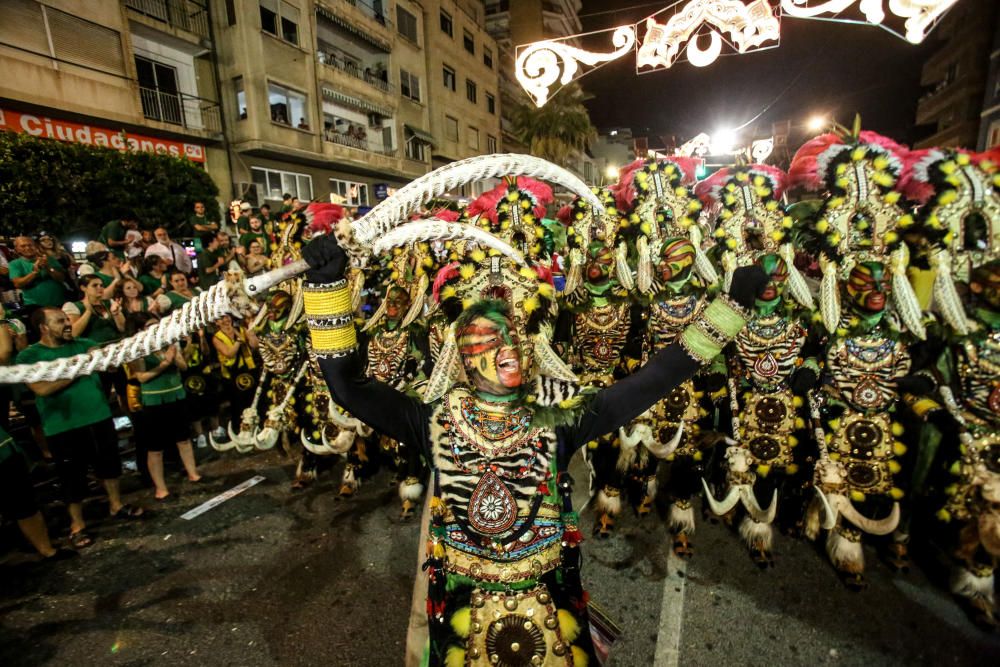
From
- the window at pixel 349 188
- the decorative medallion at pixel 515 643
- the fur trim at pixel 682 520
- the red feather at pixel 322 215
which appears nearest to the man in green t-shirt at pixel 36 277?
the red feather at pixel 322 215

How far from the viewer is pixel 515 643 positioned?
1.93 m

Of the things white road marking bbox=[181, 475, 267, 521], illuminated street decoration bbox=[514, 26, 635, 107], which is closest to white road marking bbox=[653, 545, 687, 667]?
white road marking bbox=[181, 475, 267, 521]

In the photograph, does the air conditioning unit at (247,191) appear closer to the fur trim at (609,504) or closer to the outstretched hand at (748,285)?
the fur trim at (609,504)

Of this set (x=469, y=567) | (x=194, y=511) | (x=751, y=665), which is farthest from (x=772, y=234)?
(x=194, y=511)

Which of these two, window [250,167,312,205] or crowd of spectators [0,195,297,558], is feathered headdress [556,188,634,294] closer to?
crowd of spectators [0,195,297,558]

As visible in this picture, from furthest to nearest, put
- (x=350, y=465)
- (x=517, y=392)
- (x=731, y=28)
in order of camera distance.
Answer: (x=731, y=28)
(x=350, y=465)
(x=517, y=392)

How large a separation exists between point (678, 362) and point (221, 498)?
5.15m

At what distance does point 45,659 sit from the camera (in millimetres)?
3152

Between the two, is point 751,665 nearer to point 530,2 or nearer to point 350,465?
point 350,465

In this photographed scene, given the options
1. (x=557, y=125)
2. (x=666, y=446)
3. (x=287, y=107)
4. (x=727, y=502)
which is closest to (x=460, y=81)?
(x=557, y=125)

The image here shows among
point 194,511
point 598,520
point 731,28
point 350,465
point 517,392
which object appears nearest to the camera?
point 517,392

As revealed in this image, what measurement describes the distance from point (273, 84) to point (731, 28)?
52.9 ft

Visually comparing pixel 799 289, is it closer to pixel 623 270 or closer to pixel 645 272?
pixel 645 272

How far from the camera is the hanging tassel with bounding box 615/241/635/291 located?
4.90 m
